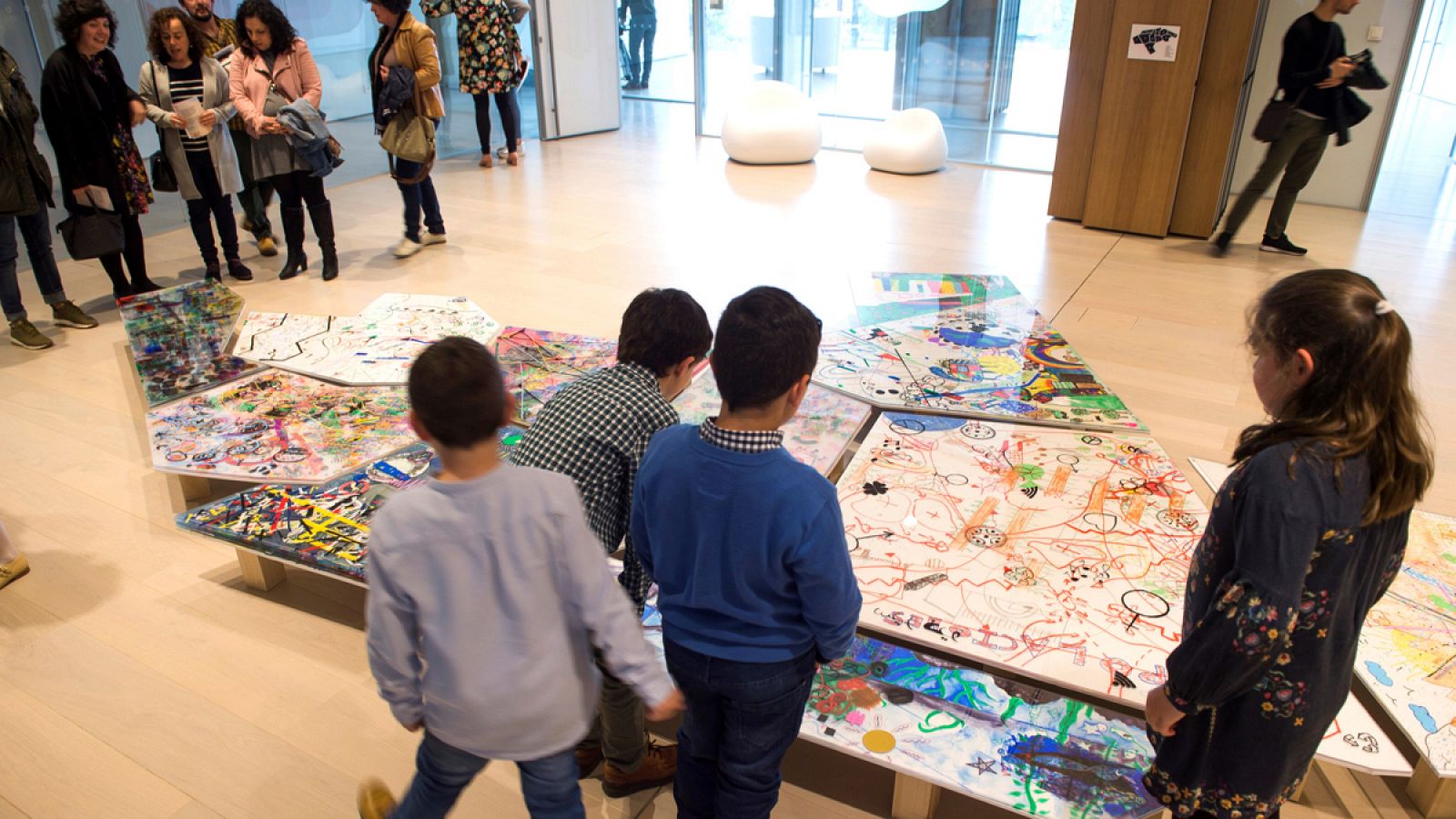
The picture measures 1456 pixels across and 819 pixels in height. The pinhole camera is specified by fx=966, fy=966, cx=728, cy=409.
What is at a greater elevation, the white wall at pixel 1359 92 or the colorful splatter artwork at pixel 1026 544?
the white wall at pixel 1359 92

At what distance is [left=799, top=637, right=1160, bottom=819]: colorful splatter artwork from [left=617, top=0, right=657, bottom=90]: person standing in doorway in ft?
34.5

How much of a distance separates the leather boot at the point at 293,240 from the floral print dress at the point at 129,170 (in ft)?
2.20

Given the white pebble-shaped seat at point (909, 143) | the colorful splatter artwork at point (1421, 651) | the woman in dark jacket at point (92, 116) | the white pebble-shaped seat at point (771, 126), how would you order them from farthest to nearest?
the white pebble-shaped seat at point (771, 126)
the white pebble-shaped seat at point (909, 143)
the woman in dark jacket at point (92, 116)
the colorful splatter artwork at point (1421, 651)

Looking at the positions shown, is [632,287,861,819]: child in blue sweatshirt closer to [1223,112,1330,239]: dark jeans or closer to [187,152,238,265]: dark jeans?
[187,152,238,265]: dark jeans

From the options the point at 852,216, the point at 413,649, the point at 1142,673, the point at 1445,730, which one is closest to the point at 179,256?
the point at 852,216

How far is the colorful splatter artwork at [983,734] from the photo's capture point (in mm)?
1998

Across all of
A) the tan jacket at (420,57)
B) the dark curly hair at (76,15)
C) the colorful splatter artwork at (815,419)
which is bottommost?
the colorful splatter artwork at (815,419)

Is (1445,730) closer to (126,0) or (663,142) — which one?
(126,0)

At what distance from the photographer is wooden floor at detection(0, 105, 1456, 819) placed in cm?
229

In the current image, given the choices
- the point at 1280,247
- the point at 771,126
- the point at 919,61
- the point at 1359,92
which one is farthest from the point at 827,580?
the point at 919,61

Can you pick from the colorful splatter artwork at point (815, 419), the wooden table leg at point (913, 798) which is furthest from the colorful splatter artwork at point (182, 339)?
the wooden table leg at point (913, 798)

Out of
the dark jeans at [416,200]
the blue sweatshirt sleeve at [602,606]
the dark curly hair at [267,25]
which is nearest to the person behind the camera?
the blue sweatshirt sleeve at [602,606]

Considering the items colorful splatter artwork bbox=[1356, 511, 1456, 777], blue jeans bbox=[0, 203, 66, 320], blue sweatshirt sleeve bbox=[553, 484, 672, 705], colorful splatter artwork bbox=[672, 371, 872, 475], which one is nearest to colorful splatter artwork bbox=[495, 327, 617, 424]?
colorful splatter artwork bbox=[672, 371, 872, 475]

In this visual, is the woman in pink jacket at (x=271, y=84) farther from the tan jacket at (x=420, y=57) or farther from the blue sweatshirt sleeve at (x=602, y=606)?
the blue sweatshirt sleeve at (x=602, y=606)
